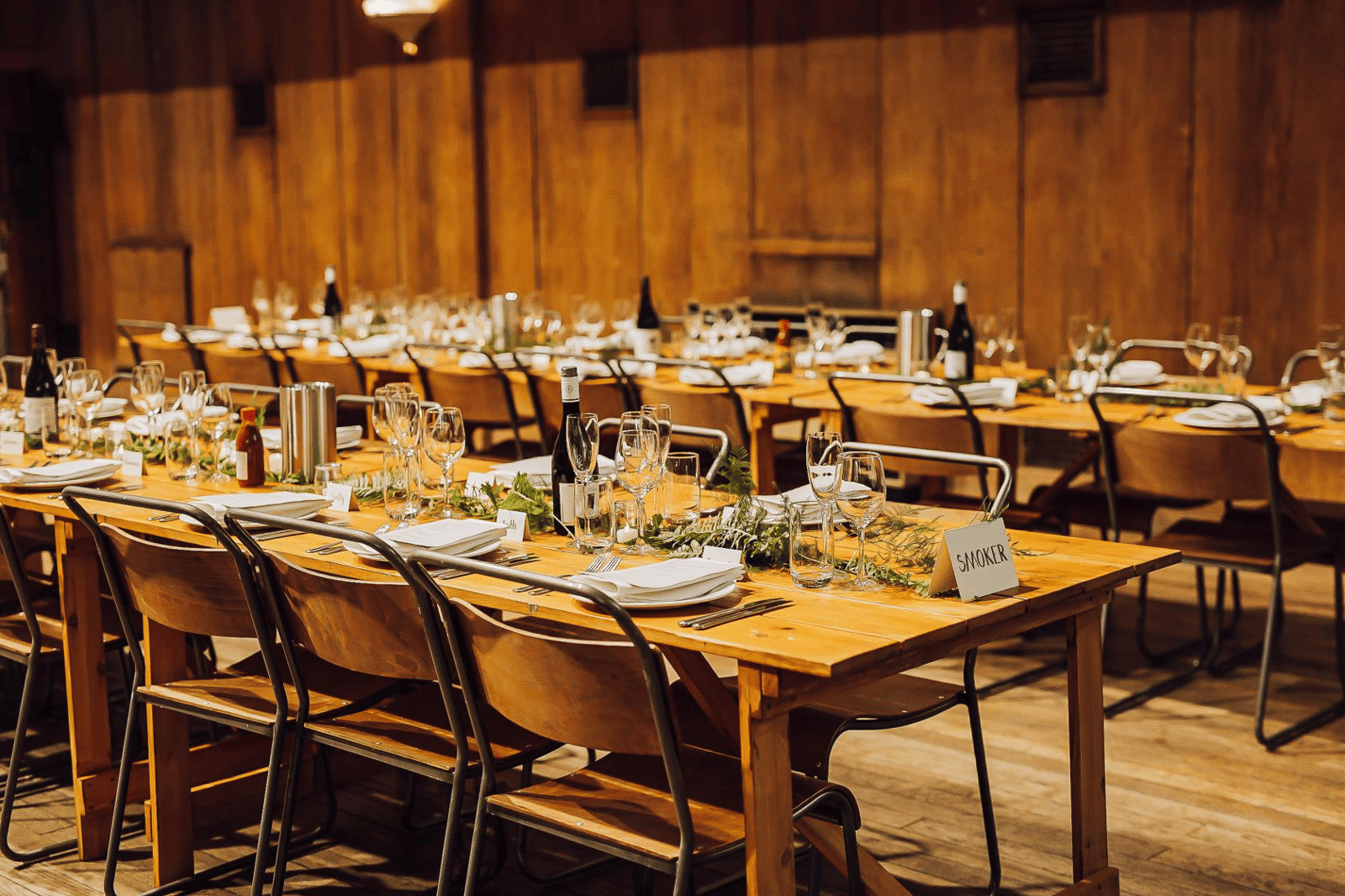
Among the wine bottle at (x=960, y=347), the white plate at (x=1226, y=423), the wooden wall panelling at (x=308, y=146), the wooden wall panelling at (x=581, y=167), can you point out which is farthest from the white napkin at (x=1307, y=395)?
the wooden wall panelling at (x=308, y=146)

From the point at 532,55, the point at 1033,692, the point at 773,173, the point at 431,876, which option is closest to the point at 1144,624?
the point at 1033,692

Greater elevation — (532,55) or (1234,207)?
(532,55)

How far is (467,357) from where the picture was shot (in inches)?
256

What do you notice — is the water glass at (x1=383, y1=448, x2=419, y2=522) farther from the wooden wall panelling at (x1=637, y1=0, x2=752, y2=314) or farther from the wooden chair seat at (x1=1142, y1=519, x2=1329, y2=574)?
the wooden wall panelling at (x1=637, y1=0, x2=752, y2=314)

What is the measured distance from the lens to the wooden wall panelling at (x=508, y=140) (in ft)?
32.3

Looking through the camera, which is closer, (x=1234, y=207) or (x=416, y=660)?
(x=416, y=660)

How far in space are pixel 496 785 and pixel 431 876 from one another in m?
0.88

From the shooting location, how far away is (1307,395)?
4863mm

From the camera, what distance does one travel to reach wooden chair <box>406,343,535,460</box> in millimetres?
6125

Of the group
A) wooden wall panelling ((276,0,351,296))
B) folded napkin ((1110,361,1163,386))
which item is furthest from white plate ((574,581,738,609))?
wooden wall panelling ((276,0,351,296))

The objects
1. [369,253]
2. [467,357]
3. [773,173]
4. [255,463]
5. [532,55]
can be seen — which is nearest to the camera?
[255,463]

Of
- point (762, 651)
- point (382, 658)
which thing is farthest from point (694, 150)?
point (762, 651)

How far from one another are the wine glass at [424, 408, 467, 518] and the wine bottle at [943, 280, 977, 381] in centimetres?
250

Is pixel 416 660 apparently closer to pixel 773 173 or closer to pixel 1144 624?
pixel 1144 624
